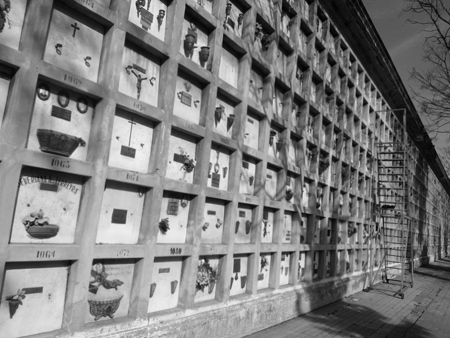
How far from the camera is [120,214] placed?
312 centimetres

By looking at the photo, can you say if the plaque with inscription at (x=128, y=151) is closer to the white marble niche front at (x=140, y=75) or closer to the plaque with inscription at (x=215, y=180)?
the white marble niche front at (x=140, y=75)

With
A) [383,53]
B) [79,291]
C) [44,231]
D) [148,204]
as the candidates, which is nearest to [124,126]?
[148,204]

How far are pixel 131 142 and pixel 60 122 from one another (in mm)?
677

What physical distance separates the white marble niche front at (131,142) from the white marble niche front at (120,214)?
199 mm

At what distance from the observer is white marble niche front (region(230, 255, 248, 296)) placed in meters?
4.51

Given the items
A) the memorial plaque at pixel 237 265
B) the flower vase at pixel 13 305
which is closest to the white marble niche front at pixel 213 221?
the memorial plaque at pixel 237 265

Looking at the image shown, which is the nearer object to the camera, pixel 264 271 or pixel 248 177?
pixel 248 177

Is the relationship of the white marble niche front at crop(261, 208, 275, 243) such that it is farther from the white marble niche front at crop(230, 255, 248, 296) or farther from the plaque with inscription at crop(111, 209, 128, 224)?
the plaque with inscription at crop(111, 209, 128, 224)

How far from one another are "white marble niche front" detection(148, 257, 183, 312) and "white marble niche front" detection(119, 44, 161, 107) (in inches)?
62.5

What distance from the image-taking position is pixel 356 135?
9.00m

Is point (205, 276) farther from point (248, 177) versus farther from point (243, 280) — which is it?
point (248, 177)

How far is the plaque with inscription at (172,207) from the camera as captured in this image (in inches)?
142

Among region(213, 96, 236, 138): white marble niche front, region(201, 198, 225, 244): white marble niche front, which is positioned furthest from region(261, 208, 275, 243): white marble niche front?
region(213, 96, 236, 138): white marble niche front

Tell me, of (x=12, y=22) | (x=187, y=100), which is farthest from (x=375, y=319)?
(x=12, y=22)
